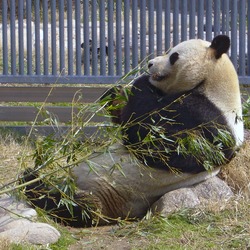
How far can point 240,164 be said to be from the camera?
728 centimetres

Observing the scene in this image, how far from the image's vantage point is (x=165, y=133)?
6.38 m

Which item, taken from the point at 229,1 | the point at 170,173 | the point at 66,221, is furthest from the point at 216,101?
the point at 229,1

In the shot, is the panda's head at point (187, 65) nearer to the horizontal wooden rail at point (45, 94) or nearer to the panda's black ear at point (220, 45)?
the panda's black ear at point (220, 45)

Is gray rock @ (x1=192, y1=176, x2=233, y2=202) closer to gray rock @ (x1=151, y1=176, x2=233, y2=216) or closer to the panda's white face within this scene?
gray rock @ (x1=151, y1=176, x2=233, y2=216)

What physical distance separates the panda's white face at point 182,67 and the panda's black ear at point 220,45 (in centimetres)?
7

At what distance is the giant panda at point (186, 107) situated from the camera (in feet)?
21.0

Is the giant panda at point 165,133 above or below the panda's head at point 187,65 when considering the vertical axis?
below

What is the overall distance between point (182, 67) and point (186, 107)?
495mm

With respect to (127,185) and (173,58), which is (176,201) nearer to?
(127,185)

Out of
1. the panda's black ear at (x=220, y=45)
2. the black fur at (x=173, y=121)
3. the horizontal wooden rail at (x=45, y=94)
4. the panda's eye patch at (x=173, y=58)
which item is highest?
the panda's black ear at (x=220, y=45)

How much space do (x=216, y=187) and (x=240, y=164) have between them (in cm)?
58

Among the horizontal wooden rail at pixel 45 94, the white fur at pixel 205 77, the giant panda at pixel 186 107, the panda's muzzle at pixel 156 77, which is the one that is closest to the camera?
the giant panda at pixel 186 107

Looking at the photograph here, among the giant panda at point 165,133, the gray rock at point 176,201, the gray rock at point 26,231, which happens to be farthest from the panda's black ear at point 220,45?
the gray rock at point 26,231

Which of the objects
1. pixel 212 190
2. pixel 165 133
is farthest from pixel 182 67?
pixel 212 190
